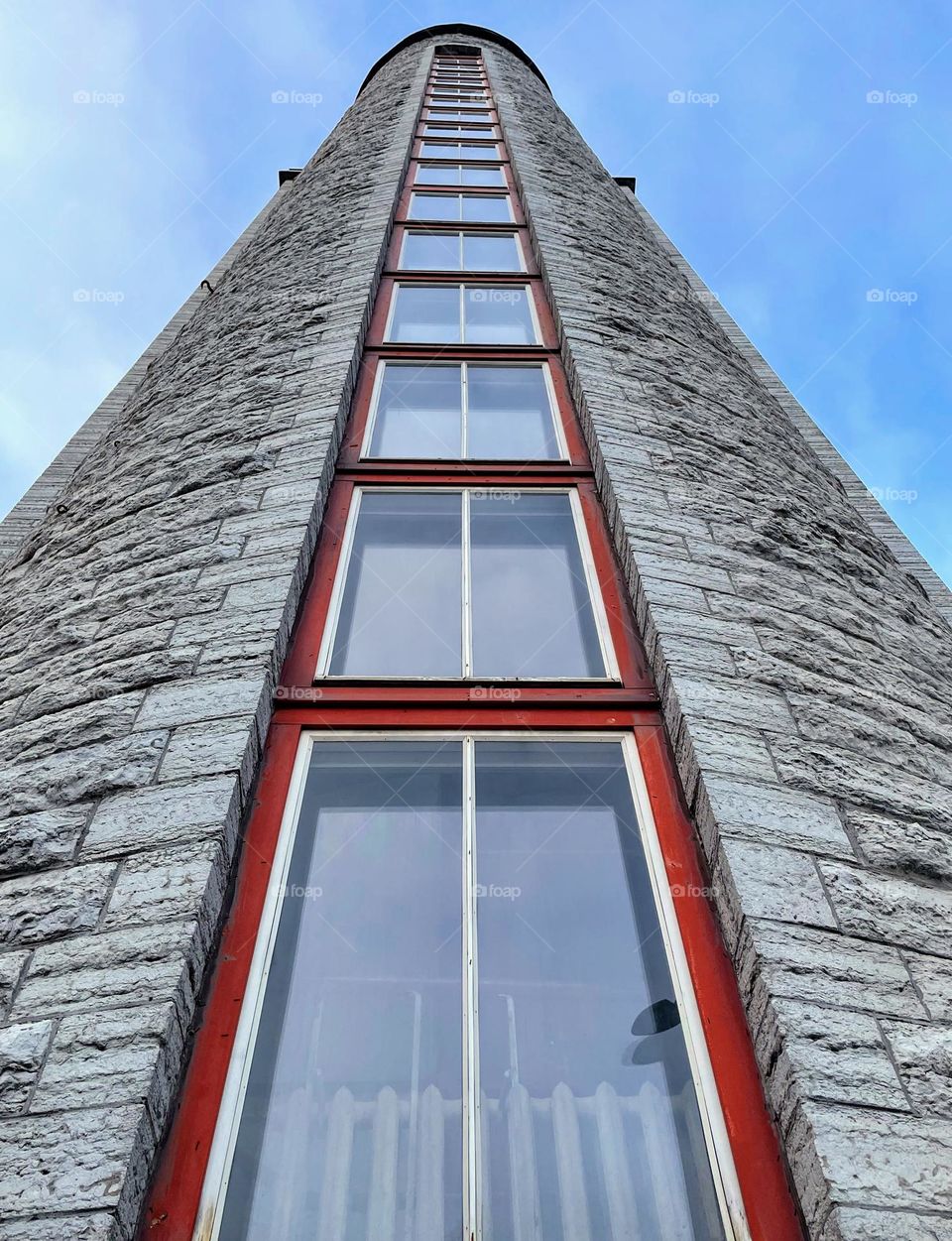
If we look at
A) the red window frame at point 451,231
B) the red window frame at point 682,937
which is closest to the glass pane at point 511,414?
the red window frame at point 451,231

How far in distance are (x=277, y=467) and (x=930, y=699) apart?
10.9 feet

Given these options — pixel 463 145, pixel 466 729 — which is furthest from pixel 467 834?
pixel 463 145

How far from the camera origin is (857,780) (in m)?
3.53

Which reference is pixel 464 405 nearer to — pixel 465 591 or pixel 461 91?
pixel 465 591

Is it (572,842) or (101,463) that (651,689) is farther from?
(101,463)

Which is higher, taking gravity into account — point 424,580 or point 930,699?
point 424,580

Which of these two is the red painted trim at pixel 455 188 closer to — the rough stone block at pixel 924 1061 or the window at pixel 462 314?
the window at pixel 462 314

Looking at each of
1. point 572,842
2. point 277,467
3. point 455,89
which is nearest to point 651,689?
point 572,842

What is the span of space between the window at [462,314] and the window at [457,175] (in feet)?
10.5

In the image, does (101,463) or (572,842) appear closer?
(572,842)

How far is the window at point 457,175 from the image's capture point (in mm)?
10656

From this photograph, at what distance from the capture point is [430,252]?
884 cm

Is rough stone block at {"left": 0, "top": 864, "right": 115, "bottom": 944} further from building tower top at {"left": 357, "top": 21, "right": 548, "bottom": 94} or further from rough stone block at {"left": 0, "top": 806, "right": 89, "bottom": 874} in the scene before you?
building tower top at {"left": 357, "top": 21, "right": 548, "bottom": 94}

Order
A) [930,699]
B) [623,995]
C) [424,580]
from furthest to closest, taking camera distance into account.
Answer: [424,580] < [930,699] < [623,995]
